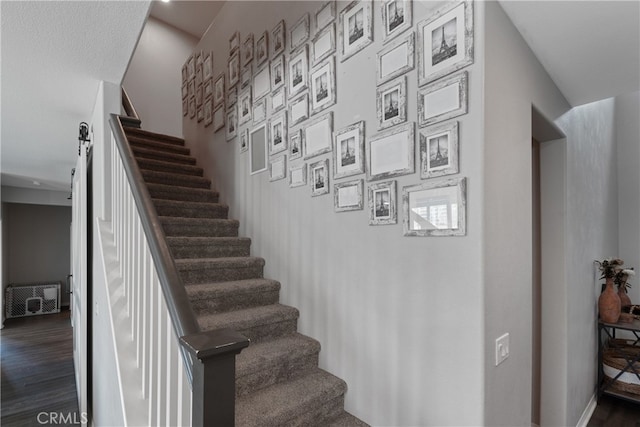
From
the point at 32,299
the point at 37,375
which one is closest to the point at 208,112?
the point at 37,375

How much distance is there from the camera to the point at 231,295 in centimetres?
225

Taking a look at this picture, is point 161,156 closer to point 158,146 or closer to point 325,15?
point 158,146

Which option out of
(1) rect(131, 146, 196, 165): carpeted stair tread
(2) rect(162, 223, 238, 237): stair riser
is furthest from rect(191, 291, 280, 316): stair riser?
(1) rect(131, 146, 196, 165): carpeted stair tread

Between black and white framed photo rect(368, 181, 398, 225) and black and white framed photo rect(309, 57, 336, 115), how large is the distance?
2.18 ft

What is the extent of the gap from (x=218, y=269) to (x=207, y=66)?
8.78 ft

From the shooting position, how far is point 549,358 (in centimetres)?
222

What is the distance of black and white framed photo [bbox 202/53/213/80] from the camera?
Answer: 3857mm

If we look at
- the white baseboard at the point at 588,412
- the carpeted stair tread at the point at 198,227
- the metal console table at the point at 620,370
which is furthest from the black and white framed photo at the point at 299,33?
the white baseboard at the point at 588,412

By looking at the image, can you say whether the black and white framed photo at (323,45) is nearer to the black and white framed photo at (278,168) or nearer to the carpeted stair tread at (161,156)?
the black and white framed photo at (278,168)

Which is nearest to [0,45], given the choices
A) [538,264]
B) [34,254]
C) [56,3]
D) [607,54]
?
[56,3]

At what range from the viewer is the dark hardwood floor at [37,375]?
10.9 ft

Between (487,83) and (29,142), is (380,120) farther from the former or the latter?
(29,142)

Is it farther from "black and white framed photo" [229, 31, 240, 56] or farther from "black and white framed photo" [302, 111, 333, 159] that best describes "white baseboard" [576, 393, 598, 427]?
"black and white framed photo" [229, 31, 240, 56]

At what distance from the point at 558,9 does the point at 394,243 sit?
125cm
